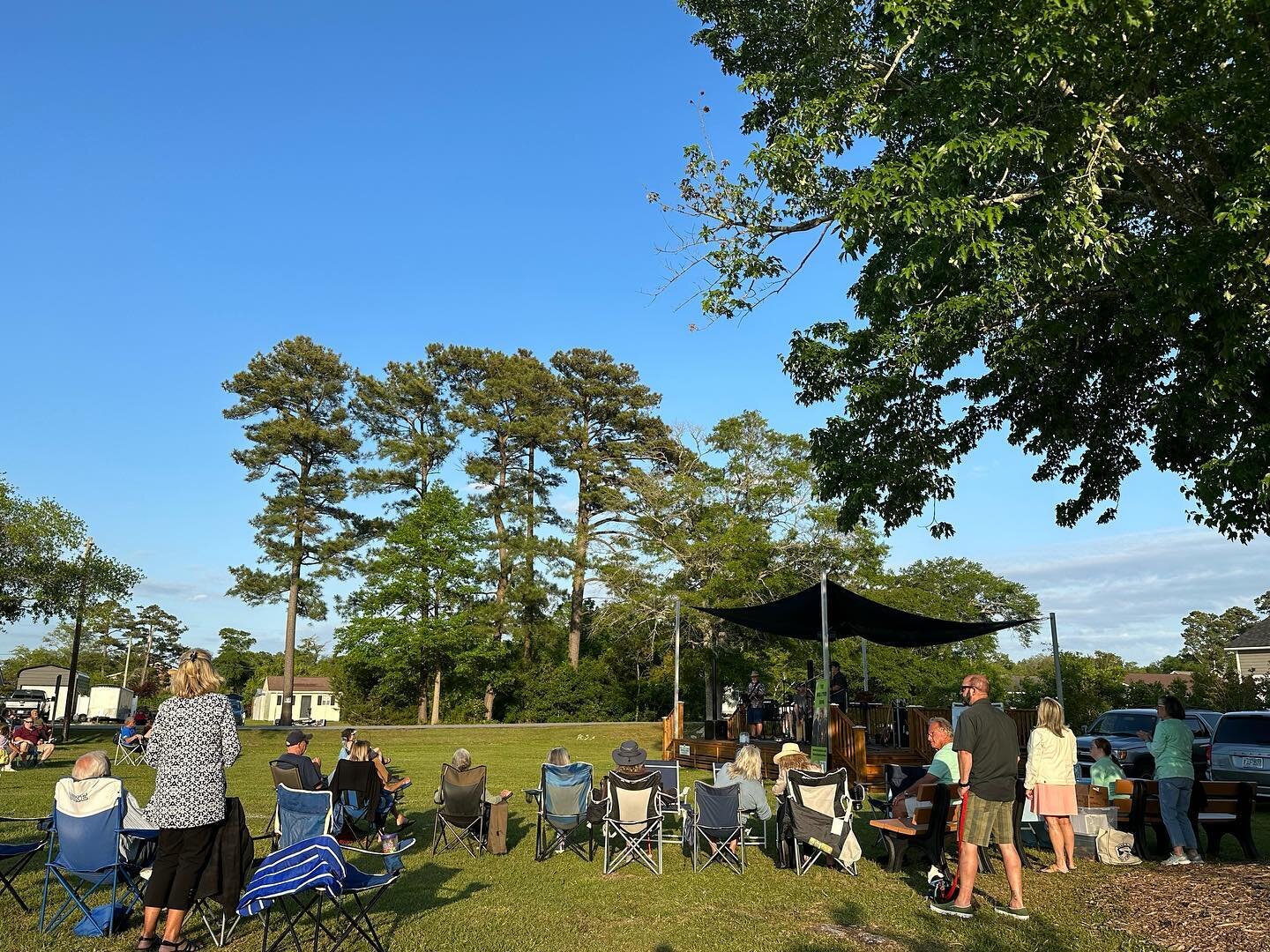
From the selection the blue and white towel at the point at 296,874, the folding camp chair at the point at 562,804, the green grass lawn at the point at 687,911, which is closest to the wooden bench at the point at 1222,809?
the green grass lawn at the point at 687,911

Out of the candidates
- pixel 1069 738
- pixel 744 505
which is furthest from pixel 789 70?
pixel 744 505

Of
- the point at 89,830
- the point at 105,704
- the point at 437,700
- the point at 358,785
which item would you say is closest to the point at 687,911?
the point at 358,785

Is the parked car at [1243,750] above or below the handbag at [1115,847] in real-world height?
above

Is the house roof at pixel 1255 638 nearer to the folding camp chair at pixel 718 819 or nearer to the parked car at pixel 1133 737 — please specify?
the parked car at pixel 1133 737

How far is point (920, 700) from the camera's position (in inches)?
1146

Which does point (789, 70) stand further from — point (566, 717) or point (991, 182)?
point (566, 717)

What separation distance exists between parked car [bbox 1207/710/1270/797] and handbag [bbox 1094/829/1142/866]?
5.63 meters

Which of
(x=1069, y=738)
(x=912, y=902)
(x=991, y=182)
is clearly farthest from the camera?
(x=991, y=182)

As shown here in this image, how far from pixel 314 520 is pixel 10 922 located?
29481 mm

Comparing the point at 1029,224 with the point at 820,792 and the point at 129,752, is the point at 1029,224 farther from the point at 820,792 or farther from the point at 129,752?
the point at 129,752

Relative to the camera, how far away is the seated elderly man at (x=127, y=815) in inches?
200

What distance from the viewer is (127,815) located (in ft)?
17.0

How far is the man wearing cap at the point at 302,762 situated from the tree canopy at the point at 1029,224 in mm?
6015

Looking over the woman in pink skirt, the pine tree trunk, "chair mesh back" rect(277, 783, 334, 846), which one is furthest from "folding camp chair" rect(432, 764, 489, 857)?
the pine tree trunk
